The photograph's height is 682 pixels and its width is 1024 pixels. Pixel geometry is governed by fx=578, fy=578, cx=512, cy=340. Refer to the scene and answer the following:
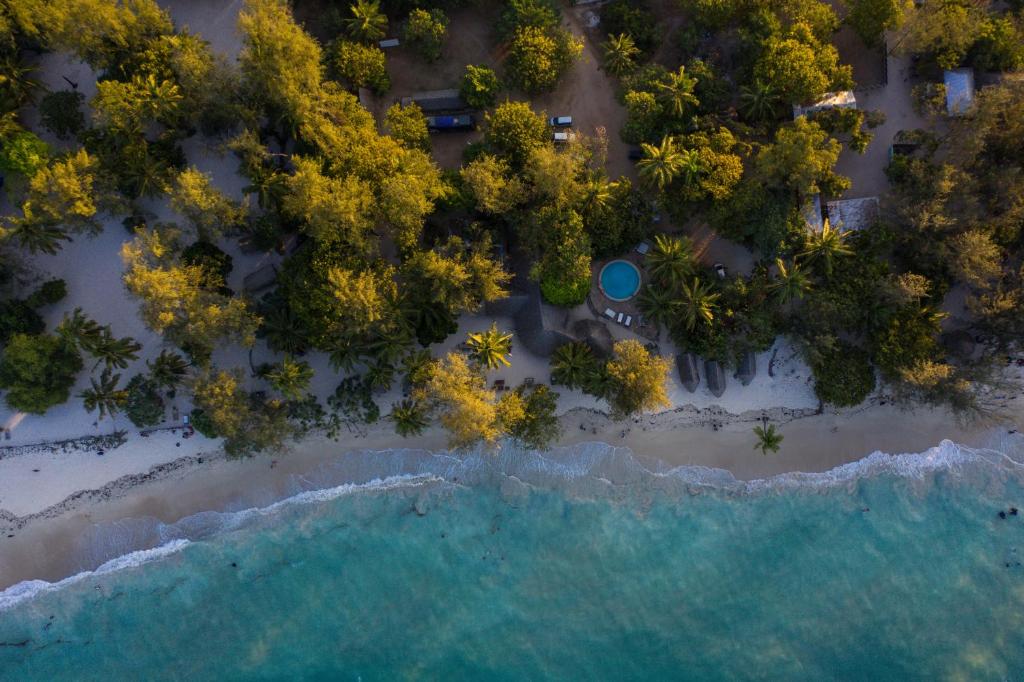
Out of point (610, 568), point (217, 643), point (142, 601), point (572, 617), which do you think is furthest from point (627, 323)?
point (142, 601)

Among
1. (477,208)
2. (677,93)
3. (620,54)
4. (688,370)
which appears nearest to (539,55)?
(620,54)

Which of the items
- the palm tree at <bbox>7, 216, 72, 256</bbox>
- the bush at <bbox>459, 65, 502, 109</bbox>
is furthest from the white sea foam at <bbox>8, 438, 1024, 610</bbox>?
the bush at <bbox>459, 65, 502, 109</bbox>

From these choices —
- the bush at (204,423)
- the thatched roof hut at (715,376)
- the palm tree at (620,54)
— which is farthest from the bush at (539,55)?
the bush at (204,423)

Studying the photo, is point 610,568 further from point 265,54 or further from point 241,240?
point 265,54

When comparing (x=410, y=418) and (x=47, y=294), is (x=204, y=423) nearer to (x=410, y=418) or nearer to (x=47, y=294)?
(x=410, y=418)

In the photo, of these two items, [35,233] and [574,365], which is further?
[574,365]

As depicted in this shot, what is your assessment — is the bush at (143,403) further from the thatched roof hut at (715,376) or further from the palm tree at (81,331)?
the thatched roof hut at (715,376)
